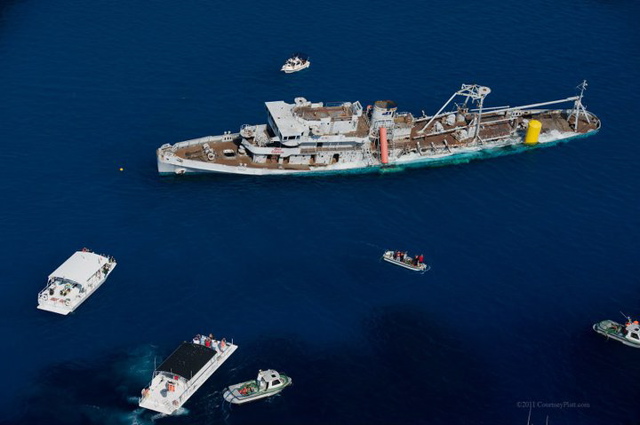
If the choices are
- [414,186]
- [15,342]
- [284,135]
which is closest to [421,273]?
[414,186]

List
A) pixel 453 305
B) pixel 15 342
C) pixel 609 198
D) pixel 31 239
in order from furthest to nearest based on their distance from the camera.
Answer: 1. pixel 609 198
2. pixel 31 239
3. pixel 453 305
4. pixel 15 342

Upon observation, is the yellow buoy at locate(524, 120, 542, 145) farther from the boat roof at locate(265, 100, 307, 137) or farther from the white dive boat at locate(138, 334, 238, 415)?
the white dive boat at locate(138, 334, 238, 415)

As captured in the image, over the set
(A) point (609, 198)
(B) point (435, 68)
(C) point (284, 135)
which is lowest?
(A) point (609, 198)

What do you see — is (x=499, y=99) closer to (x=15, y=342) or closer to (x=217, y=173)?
(x=217, y=173)

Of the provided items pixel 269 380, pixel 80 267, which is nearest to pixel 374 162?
pixel 80 267

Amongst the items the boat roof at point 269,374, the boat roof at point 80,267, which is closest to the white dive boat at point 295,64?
the boat roof at point 80,267

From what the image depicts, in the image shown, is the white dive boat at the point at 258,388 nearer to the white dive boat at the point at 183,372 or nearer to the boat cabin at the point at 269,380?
the boat cabin at the point at 269,380

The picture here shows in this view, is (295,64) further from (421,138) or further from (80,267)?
(80,267)
